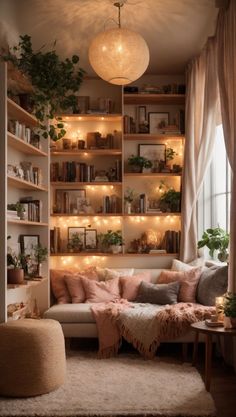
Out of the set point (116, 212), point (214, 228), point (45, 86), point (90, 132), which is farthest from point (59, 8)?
point (214, 228)

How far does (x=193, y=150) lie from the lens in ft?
20.1

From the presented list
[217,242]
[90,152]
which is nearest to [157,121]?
[90,152]

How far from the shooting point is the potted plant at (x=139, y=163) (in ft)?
21.1

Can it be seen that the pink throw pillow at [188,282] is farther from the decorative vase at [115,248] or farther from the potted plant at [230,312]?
the potted plant at [230,312]

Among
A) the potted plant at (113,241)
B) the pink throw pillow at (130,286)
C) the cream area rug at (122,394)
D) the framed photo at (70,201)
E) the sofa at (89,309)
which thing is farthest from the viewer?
the framed photo at (70,201)

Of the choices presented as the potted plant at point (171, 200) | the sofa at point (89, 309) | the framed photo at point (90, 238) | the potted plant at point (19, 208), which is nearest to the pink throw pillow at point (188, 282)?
the sofa at point (89, 309)

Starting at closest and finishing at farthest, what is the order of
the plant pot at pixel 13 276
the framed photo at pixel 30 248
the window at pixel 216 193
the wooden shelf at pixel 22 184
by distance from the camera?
the plant pot at pixel 13 276
the wooden shelf at pixel 22 184
the framed photo at pixel 30 248
the window at pixel 216 193

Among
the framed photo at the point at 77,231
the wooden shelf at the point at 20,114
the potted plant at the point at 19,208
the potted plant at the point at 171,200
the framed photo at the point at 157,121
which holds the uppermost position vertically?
the framed photo at the point at 157,121

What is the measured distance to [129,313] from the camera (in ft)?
16.4

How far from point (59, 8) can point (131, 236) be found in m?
2.96

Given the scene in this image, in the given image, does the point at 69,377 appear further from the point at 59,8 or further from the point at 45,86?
the point at 59,8

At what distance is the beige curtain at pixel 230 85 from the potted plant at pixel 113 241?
2.12 metres

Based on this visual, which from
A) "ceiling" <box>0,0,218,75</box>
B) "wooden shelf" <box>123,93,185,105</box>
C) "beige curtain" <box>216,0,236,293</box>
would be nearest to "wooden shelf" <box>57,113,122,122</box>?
"wooden shelf" <box>123,93,185,105</box>

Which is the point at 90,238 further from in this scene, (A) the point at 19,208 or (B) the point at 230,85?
(B) the point at 230,85
